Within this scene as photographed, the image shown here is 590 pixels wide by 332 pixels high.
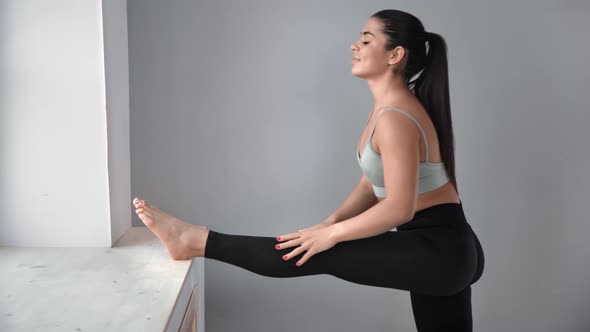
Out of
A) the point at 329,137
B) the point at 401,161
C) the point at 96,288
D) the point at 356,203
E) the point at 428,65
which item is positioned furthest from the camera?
the point at 329,137

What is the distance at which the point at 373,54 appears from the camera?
1563mm

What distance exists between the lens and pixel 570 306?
2432 millimetres

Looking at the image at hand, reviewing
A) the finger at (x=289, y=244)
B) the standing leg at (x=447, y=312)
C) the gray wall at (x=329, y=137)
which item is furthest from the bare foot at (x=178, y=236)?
the standing leg at (x=447, y=312)

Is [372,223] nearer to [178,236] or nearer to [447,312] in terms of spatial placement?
[447,312]

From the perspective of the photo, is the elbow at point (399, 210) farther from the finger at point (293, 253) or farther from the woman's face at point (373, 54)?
the woman's face at point (373, 54)

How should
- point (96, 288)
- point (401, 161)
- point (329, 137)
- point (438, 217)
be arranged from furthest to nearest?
point (329, 137)
point (438, 217)
point (401, 161)
point (96, 288)

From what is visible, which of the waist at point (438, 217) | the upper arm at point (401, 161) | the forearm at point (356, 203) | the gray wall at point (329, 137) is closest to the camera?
the upper arm at point (401, 161)

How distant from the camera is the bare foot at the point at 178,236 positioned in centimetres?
145

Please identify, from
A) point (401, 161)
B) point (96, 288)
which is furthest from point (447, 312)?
point (96, 288)

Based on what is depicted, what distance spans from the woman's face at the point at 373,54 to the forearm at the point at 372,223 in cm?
46

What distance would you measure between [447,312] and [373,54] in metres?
0.89

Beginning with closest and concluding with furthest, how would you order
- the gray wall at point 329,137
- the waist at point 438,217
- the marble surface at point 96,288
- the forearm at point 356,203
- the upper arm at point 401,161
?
the marble surface at point 96,288, the upper arm at point 401,161, the waist at point 438,217, the forearm at point 356,203, the gray wall at point 329,137

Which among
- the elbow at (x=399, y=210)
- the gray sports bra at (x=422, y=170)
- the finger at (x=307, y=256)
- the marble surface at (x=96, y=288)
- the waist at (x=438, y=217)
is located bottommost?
the marble surface at (x=96, y=288)

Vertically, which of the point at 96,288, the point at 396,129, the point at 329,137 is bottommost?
the point at 96,288
